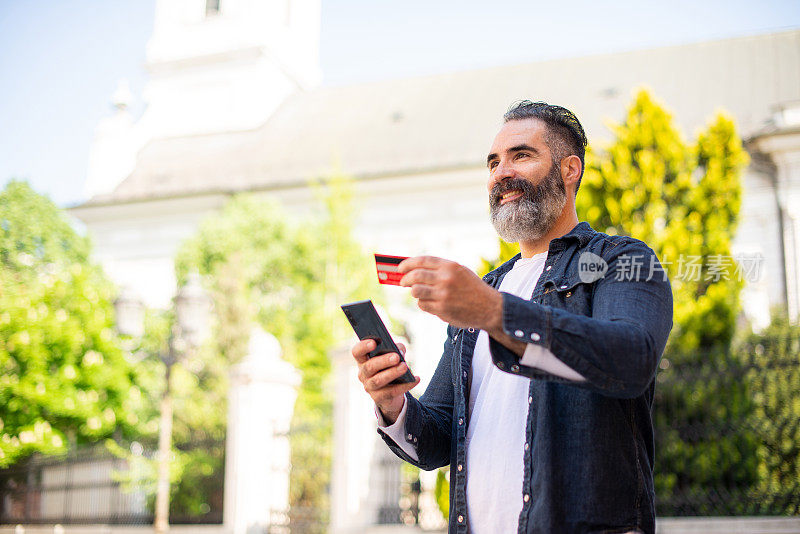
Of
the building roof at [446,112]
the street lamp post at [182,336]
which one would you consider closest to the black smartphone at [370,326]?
the street lamp post at [182,336]

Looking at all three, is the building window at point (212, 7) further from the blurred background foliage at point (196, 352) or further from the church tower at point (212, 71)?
the blurred background foliage at point (196, 352)

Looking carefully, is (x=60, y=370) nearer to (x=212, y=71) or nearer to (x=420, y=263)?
(x=420, y=263)

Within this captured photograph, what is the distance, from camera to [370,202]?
29.6 m

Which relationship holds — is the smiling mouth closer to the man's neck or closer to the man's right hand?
the man's neck

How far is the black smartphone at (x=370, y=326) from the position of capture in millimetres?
1973

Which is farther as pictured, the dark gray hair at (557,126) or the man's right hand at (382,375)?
the dark gray hair at (557,126)

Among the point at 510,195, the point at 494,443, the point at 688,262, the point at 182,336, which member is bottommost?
the point at 494,443

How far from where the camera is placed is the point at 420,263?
168 cm

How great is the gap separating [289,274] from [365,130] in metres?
8.76

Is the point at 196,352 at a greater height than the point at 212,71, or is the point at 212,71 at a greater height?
the point at 212,71

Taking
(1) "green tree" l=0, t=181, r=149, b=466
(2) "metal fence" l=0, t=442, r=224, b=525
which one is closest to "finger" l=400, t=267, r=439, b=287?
(2) "metal fence" l=0, t=442, r=224, b=525

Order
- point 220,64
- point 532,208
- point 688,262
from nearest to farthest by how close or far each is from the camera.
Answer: point 532,208 < point 688,262 < point 220,64

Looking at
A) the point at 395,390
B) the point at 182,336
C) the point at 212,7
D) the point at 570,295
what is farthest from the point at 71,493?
the point at 212,7

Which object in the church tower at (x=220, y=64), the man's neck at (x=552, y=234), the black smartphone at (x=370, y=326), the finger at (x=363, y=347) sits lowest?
the finger at (x=363, y=347)
